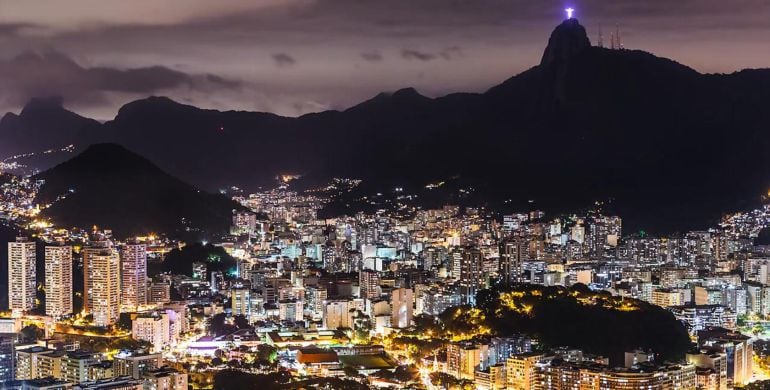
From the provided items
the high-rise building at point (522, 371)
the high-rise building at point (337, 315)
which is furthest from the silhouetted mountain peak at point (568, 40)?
the high-rise building at point (522, 371)

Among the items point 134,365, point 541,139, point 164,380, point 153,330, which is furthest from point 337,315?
point 541,139

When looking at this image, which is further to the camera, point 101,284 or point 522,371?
A: point 101,284

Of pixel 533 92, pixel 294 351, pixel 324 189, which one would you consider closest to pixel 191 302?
pixel 294 351

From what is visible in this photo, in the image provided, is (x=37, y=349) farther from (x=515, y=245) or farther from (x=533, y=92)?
(x=533, y=92)

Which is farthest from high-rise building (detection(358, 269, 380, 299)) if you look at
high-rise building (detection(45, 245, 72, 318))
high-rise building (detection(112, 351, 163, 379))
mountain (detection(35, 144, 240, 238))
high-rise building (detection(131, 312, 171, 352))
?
high-rise building (detection(112, 351, 163, 379))

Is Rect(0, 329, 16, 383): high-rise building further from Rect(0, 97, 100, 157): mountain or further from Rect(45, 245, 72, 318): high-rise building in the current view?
Rect(0, 97, 100, 157): mountain

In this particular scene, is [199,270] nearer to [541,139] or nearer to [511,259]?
[511,259]
